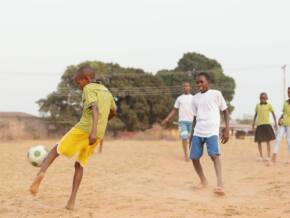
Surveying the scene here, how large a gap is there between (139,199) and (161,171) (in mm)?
4130

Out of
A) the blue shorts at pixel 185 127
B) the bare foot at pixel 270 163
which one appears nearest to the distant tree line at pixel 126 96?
the blue shorts at pixel 185 127

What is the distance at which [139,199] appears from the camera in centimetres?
680

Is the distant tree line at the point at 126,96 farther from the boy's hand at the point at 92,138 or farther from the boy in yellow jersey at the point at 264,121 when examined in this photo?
the boy's hand at the point at 92,138

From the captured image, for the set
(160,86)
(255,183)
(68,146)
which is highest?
(160,86)

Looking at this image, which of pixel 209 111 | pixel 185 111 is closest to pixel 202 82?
pixel 209 111

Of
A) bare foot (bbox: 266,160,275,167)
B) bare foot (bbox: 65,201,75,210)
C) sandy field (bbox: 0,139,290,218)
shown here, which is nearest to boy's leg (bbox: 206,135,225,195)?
sandy field (bbox: 0,139,290,218)

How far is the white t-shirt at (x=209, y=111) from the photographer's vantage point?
7.85 m

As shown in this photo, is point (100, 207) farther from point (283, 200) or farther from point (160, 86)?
point (160, 86)

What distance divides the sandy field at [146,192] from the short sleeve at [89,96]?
→ 1.26m

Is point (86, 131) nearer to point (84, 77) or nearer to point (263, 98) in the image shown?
point (84, 77)

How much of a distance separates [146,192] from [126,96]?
131 feet

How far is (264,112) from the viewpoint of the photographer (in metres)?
Result: 13.2

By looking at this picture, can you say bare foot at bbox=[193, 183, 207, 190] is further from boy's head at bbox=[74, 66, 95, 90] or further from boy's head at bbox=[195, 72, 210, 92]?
boy's head at bbox=[74, 66, 95, 90]

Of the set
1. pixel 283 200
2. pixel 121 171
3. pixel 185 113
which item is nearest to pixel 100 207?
pixel 283 200
